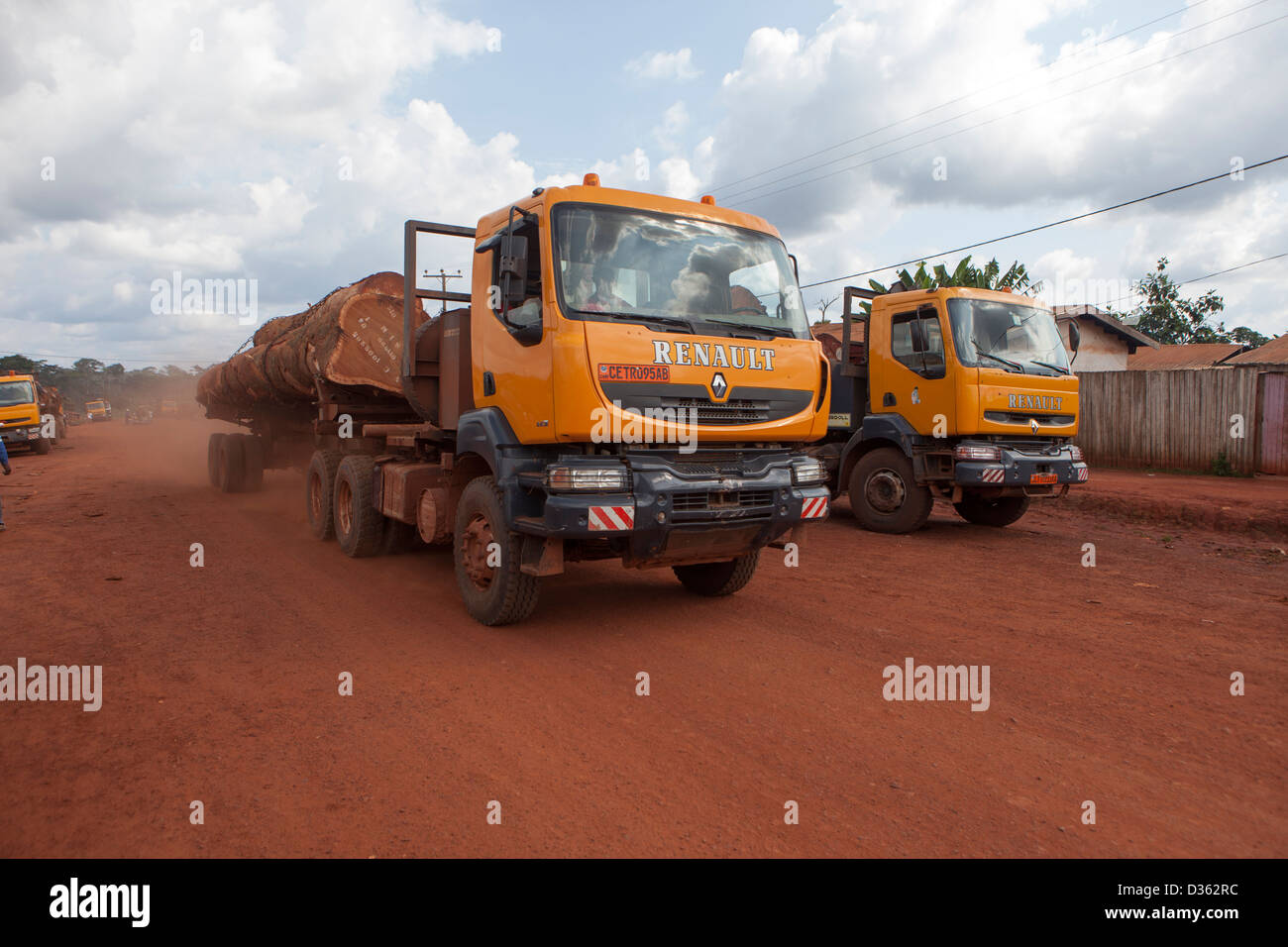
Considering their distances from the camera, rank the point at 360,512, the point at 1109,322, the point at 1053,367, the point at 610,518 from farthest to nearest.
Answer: the point at 1109,322
the point at 1053,367
the point at 360,512
the point at 610,518

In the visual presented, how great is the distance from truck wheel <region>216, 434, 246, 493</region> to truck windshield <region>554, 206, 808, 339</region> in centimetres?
1079

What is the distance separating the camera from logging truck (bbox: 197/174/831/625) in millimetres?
4844

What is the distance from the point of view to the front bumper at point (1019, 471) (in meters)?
8.58

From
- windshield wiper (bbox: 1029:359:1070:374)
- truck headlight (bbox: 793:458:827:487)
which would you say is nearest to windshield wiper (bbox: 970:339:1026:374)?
windshield wiper (bbox: 1029:359:1070:374)

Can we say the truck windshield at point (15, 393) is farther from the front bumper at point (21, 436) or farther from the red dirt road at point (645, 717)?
the red dirt road at point (645, 717)

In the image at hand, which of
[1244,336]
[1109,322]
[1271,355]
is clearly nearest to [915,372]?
[1271,355]

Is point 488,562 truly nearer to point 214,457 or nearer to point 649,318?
point 649,318

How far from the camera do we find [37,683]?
14.5 feet

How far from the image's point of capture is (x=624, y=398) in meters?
4.84

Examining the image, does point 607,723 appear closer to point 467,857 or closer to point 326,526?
point 467,857

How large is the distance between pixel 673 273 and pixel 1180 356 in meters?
33.1

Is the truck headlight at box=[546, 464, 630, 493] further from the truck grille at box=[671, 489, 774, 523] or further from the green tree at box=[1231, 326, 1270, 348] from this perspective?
the green tree at box=[1231, 326, 1270, 348]
